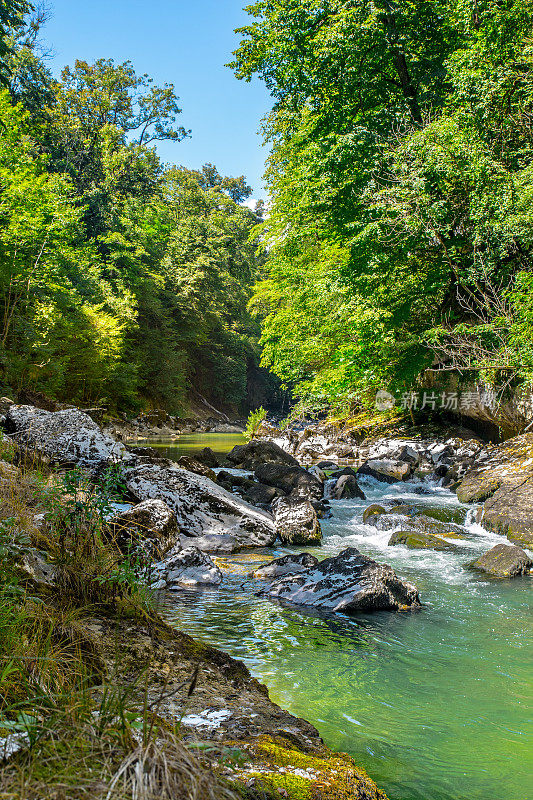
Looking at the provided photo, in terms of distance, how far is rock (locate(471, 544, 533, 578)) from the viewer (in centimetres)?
658

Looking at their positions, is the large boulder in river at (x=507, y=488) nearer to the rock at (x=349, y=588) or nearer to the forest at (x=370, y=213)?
the forest at (x=370, y=213)

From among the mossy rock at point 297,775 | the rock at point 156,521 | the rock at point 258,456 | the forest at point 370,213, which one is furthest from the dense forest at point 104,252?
the mossy rock at point 297,775

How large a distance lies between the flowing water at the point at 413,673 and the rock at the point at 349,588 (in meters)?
0.22

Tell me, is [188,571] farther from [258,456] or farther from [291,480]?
[258,456]

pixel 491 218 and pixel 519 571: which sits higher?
pixel 491 218

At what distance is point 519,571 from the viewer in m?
6.59

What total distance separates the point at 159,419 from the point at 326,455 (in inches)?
544

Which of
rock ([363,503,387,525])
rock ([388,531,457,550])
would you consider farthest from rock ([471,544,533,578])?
rock ([363,503,387,525])

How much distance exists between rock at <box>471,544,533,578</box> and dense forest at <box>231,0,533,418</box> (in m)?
5.09

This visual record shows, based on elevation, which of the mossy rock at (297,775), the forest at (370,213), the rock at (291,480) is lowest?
the rock at (291,480)

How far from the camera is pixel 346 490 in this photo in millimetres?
12211

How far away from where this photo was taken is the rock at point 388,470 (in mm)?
14133

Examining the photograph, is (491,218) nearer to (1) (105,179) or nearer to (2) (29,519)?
(2) (29,519)

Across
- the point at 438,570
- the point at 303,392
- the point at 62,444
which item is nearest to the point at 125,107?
the point at 303,392
